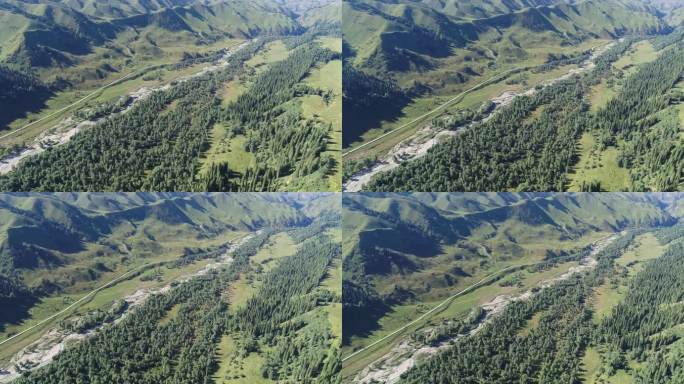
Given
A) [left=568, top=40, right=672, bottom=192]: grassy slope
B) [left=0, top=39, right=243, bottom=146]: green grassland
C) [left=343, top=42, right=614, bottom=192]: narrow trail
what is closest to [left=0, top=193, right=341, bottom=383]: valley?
[left=343, top=42, right=614, bottom=192]: narrow trail

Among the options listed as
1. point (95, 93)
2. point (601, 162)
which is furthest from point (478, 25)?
point (95, 93)

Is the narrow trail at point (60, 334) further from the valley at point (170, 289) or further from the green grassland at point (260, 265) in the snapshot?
the green grassland at point (260, 265)

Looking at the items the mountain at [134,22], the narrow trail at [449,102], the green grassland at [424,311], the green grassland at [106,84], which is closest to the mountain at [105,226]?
the narrow trail at [449,102]

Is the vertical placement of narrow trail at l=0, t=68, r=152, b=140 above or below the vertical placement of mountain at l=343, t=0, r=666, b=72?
below

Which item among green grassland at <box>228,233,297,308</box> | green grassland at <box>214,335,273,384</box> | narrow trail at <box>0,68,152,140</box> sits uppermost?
narrow trail at <box>0,68,152,140</box>

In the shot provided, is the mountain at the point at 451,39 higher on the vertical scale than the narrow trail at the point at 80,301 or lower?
higher

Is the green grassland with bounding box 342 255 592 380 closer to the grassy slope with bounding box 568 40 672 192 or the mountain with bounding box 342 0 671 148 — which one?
the grassy slope with bounding box 568 40 672 192
